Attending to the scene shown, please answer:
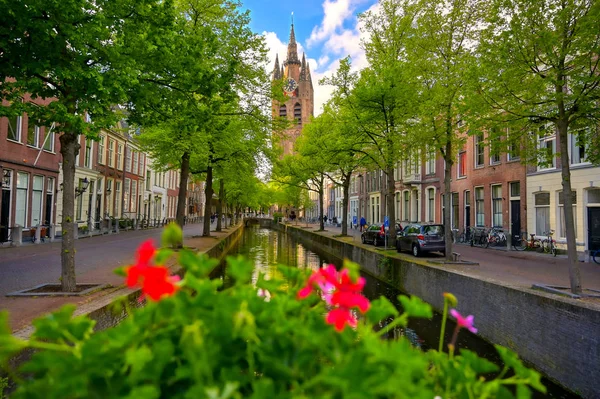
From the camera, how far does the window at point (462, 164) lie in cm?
2628

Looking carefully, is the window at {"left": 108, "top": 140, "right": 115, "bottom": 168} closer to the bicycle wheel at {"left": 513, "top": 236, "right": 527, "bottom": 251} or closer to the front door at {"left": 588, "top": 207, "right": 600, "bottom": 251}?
the bicycle wheel at {"left": 513, "top": 236, "right": 527, "bottom": 251}

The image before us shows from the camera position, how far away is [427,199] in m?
31.3

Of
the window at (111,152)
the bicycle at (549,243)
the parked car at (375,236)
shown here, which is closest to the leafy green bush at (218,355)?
the parked car at (375,236)

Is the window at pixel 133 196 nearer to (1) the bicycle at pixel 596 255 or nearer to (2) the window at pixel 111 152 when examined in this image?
(2) the window at pixel 111 152

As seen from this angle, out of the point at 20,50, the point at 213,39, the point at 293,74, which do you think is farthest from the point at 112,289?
the point at 293,74

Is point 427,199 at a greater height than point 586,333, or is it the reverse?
point 427,199

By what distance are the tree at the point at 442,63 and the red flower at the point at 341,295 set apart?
1136 cm

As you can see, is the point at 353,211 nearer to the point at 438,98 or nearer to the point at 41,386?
the point at 438,98

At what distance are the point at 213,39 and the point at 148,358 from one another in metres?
9.41

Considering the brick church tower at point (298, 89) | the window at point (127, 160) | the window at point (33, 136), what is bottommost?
the window at point (33, 136)

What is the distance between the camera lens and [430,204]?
31.1 meters

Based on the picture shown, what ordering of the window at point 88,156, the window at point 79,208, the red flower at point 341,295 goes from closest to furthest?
1. the red flower at point 341,295
2. the window at point 79,208
3. the window at point 88,156

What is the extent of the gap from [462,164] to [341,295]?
92.6ft

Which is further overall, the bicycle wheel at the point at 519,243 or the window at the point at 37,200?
the window at the point at 37,200
